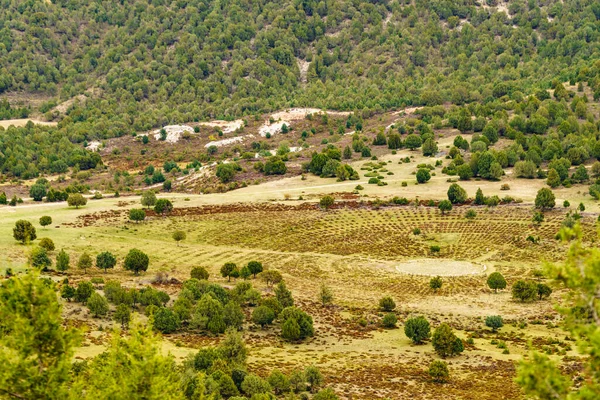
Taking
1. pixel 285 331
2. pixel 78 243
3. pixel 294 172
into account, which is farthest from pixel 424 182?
pixel 285 331

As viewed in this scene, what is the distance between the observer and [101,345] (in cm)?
5481

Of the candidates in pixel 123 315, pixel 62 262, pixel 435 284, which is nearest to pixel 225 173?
pixel 62 262

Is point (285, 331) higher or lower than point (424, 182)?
lower

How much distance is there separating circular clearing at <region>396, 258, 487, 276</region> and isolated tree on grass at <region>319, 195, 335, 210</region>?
84.6ft

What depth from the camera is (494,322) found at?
67438 mm

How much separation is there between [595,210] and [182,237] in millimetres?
66375

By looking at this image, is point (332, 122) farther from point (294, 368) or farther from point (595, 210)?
point (294, 368)

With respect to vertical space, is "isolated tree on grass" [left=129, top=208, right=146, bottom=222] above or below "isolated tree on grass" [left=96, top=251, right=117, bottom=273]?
above

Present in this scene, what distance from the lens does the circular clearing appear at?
9169cm

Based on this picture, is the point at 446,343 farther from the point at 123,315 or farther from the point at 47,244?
the point at 47,244

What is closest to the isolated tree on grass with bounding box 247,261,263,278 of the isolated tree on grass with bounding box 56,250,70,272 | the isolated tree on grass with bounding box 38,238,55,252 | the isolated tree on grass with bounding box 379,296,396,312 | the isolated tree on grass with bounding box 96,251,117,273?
the isolated tree on grass with bounding box 96,251,117,273

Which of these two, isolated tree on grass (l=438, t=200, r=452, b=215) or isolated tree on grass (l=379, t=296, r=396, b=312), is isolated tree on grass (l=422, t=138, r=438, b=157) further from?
isolated tree on grass (l=379, t=296, r=396, b=312)

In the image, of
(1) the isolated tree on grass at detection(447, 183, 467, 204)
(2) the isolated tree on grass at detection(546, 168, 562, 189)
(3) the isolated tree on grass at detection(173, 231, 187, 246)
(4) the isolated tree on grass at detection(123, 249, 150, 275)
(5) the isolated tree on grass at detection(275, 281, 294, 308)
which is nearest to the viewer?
(5) the isolated tree on grass at detection(275, 281, 294, 308)

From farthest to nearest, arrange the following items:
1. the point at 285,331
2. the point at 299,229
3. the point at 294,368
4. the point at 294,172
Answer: the point at 294,172, the point at 299,229, the point at 285,331, the point at 294,368
